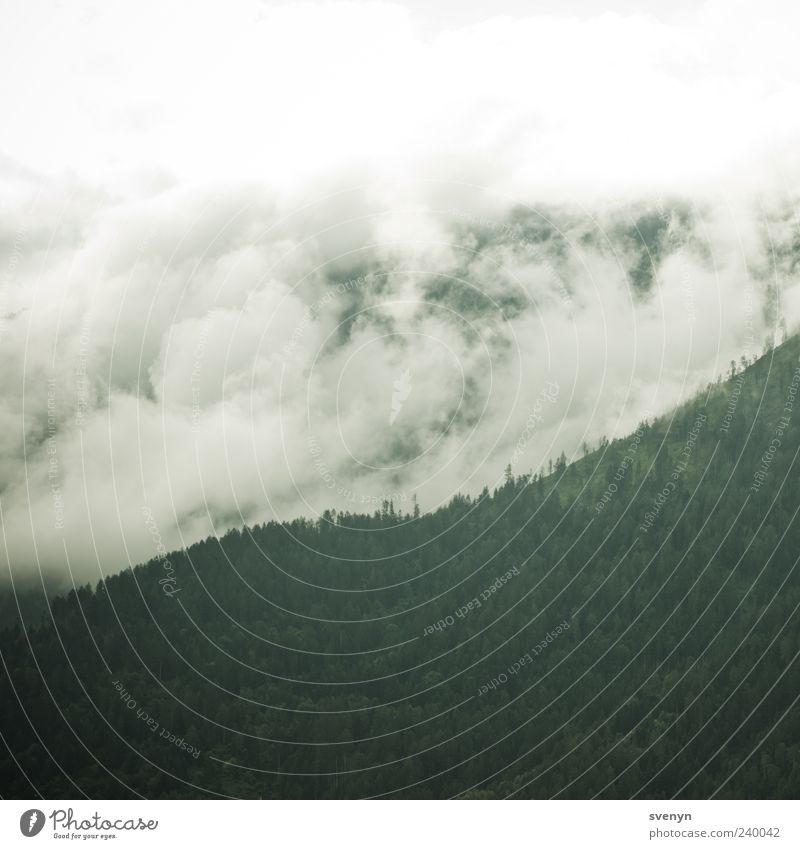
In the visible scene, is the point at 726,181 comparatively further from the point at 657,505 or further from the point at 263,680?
the point at 657,505

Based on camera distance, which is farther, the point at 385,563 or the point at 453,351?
the point at 385,563

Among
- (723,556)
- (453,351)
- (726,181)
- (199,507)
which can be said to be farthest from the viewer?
(723,556)

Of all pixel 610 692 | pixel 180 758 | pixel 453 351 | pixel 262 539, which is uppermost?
pixel 453 351

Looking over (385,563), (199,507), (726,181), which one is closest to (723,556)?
(385,563)

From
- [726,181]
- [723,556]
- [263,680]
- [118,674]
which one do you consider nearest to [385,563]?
[263,680]

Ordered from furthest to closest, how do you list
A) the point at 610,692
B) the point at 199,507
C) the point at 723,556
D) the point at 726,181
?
the point at 723,556 < the point at 610,692 < the point at 199,507 < the point at 726,181

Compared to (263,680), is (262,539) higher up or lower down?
higher up
